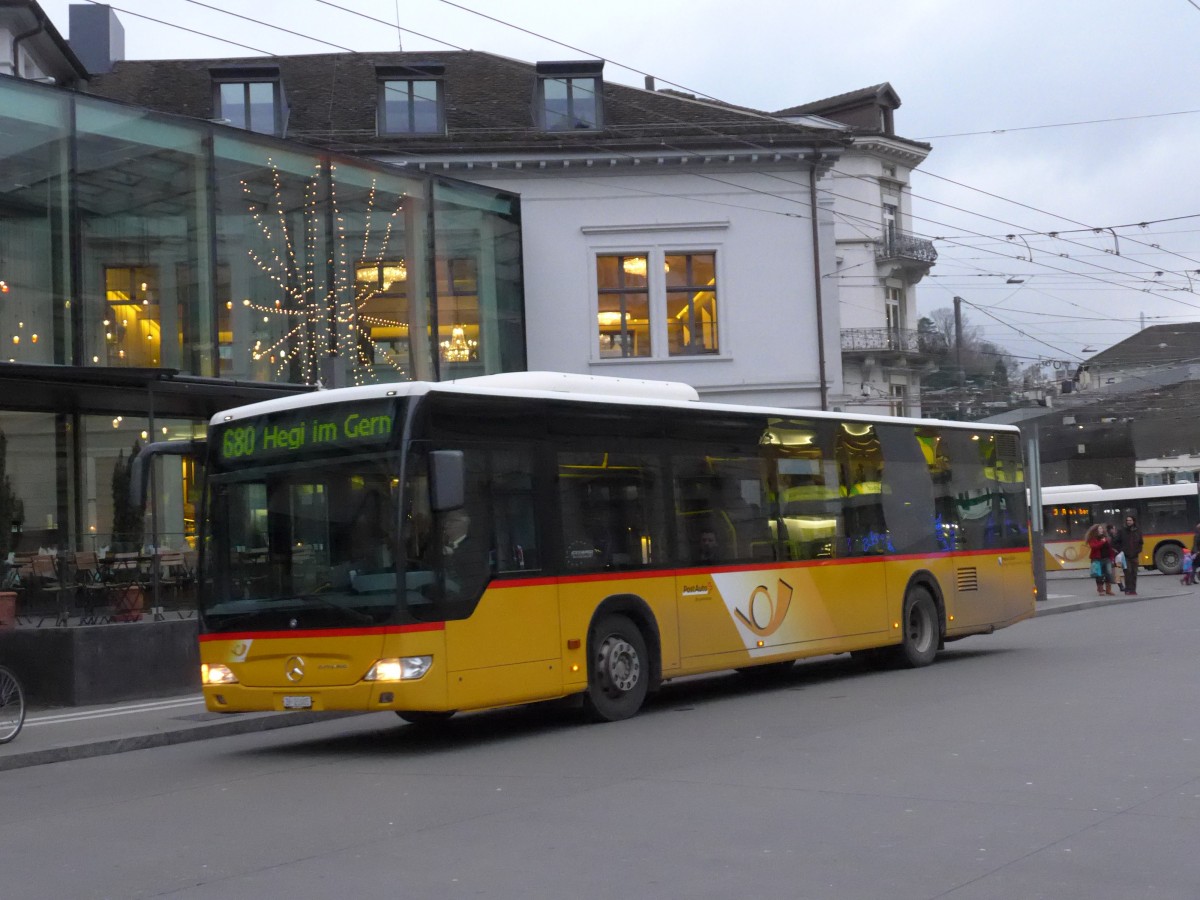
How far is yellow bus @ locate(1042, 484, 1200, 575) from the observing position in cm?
4731

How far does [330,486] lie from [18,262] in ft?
36.0

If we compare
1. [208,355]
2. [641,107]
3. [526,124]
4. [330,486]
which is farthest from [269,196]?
[330,486]

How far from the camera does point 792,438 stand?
16469mm

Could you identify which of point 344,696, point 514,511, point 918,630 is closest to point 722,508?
point 514,511

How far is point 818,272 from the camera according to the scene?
111 feet

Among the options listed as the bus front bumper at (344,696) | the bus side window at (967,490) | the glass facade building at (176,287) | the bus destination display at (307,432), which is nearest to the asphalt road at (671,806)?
the bus front bumper at (344,696)

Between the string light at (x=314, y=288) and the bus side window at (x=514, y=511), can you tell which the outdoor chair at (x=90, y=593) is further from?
the string light at (x=314, y=288)

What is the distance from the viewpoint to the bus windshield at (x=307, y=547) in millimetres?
11695

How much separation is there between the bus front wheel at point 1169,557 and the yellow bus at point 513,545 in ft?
112

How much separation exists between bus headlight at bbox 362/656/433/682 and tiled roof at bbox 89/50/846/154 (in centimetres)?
2116

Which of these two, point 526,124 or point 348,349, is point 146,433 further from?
point 526,124

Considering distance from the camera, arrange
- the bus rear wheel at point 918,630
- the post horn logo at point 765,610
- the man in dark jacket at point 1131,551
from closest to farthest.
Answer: the post horn logo at point 765,610
the bus rear wheel at point 918,630
the man in dark jacket at point 1131,551

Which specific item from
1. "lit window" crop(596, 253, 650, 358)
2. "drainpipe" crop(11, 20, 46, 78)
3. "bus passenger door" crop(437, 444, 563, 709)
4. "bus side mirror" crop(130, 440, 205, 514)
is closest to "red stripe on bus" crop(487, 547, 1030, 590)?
"bus passenger door" crop(437, 444, 563, 709)

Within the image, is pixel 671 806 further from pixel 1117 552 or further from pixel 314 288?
pixel 1117 552
